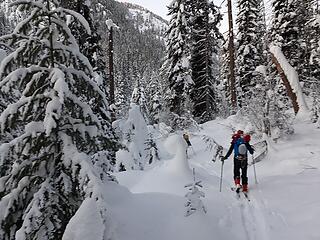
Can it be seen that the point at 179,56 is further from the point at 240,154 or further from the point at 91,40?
the point at 240,154

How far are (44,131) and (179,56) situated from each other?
22928mm

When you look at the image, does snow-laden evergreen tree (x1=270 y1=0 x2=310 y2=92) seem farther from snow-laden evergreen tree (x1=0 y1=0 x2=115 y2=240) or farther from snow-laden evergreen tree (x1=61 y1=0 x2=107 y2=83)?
snow-laden evergreen tree (x1=0 y1=0 x2=115 y2=240)

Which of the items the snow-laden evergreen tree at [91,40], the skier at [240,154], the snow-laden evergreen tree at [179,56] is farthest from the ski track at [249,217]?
the snow-laden evergreen tree at [179,56]

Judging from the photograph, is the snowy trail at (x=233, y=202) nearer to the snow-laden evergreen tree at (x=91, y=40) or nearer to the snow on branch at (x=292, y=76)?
the snow on branch at (x=292, y=76)

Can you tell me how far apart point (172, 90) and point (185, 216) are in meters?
21.0

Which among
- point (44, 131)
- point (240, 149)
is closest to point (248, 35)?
point (240, 149)

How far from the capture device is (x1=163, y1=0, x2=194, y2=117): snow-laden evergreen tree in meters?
26.8

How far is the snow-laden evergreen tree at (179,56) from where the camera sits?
2681 cm

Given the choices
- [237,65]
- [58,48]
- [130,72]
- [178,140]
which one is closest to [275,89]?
[178,140]

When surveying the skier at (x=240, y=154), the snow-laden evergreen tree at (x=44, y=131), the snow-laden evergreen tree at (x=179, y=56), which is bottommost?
the skier at (x=240, y=154)

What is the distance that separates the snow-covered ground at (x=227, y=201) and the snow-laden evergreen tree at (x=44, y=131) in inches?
34.1

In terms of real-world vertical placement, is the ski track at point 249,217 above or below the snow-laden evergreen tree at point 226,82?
below

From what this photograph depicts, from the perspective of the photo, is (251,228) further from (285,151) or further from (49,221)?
(285,151)

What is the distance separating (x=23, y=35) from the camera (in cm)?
537
